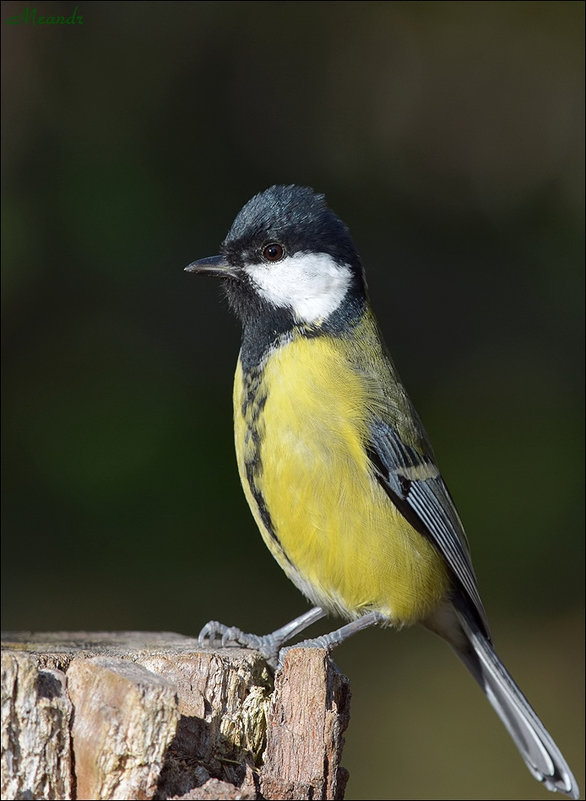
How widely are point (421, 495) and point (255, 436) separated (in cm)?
47

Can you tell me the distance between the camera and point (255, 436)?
2.31m

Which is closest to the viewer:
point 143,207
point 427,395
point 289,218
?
point 289,218

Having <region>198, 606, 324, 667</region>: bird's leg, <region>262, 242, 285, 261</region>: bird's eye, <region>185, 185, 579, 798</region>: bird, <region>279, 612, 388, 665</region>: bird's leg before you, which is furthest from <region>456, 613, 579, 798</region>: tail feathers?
<region>262, 242, 285, 261</region>: bird's eye

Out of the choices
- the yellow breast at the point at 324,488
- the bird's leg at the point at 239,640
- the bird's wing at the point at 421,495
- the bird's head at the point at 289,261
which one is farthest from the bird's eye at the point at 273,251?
the bird's leg at the point at 239,640

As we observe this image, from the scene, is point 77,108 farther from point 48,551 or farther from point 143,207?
point 48,551

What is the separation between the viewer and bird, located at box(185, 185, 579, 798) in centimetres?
225

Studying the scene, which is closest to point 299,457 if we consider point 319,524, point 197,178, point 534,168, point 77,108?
point 319,524

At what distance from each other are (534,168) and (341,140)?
0.88m

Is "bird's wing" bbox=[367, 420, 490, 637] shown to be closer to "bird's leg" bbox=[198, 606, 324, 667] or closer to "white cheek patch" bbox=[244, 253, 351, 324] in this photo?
"white cheek patch" bbox=[244, 253, 351, 324]

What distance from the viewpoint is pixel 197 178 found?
3711 mm

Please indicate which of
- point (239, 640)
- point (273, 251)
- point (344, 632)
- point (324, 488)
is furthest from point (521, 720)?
point (273, 251)

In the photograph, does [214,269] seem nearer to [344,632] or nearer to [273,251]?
[273,251]

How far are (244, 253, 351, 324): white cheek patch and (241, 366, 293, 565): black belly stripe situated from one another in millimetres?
198

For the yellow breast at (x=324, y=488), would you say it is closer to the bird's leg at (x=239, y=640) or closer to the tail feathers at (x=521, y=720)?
the bird's leg at (x=239, y=640)
